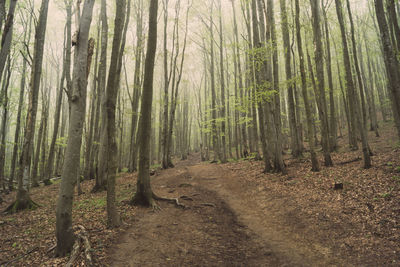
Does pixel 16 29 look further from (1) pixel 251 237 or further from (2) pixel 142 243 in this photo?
(1) pixel 251 237

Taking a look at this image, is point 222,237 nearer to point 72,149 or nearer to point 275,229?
point 275,229

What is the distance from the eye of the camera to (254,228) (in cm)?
545

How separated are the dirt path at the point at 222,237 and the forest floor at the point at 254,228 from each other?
20 millimetres

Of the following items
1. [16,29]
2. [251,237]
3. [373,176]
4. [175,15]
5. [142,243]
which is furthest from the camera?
[175,15]

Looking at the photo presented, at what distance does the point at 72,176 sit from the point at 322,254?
17.6 ft

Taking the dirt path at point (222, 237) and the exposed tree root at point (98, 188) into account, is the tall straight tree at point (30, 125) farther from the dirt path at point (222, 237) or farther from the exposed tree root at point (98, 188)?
the dirt path at point (222, 237)

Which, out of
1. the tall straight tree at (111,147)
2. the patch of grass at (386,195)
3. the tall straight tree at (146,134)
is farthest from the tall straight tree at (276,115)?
the tall straight tree at (111,147)

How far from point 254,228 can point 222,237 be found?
0.98 metres

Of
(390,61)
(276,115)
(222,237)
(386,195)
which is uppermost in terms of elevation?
(390,61)

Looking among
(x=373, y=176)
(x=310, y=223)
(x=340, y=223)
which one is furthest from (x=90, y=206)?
(x=373, y=176)

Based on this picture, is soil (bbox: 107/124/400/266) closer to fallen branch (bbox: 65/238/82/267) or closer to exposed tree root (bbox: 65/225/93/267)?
exposed tree root (bbox: 65/225/93/267)

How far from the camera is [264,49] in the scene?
31.8ft

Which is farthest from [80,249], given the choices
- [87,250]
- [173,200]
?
[173,200]

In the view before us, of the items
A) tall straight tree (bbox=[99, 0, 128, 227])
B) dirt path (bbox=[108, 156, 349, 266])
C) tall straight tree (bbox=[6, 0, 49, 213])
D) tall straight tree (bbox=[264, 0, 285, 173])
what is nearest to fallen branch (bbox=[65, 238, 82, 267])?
dirt path (bbox=[108, 156, 349, 266])
